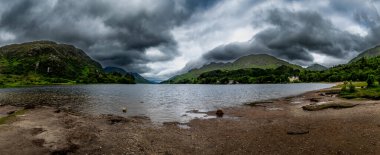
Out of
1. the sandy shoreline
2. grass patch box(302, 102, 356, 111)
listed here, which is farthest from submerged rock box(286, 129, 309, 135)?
grass patch box(302, 102, 356, 111)

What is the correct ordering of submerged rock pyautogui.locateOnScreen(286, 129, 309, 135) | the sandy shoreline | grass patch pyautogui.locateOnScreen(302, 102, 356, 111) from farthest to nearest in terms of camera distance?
grass patch pyautogui.locateOnScreen(302, 102, 356, 111) → submerged rock pyautogui.locateOnScreen(286, 129, 309, 135) → the sandy shoreline

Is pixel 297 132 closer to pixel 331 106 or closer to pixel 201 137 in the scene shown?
pixel 201 137

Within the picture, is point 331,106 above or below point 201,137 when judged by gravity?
above

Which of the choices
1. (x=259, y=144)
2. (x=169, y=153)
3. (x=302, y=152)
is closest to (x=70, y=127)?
(x=169, y=153)

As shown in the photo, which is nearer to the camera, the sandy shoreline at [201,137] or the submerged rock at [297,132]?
the sandy shoreline at [201,137]

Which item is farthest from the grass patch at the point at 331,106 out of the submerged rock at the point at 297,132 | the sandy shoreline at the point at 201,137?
the submerged rock at the point at 297,132

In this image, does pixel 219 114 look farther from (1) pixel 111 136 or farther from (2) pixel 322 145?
(2) pixel 322 145

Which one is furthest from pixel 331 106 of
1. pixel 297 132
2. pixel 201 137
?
pixel 201 137

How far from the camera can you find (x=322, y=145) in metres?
26.4

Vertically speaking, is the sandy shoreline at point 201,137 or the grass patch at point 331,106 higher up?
the grass patch at point 331,106

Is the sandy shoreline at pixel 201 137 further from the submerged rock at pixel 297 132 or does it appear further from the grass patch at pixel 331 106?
the grass patch at pixel 331 106

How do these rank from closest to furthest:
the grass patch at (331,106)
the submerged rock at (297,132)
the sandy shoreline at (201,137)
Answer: the sandy shoreline at (201,137) < the submerged rock at (297,132) < the grass patch at (331,106)

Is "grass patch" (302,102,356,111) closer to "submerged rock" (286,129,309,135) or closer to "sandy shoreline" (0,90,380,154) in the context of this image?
"sandy shoreline" (0,90,380,154)

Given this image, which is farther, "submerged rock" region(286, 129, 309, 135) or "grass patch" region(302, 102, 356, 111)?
"grass patch" region(302, 102, 356, 111)
